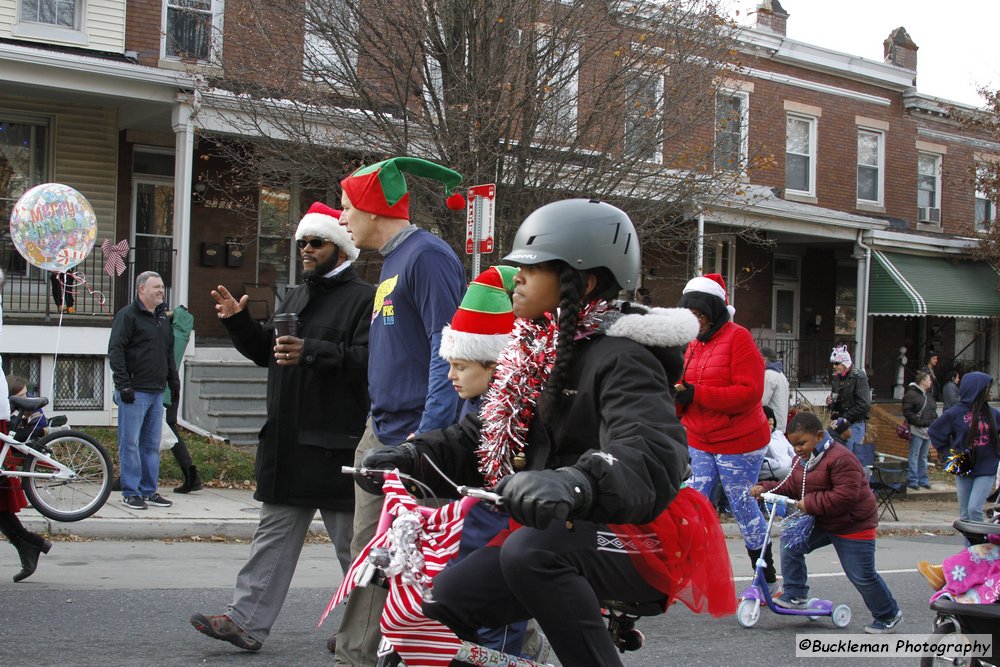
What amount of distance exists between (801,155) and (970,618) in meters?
20.1

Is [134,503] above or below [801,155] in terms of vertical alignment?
below

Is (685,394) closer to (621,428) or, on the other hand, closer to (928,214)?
(621,428)

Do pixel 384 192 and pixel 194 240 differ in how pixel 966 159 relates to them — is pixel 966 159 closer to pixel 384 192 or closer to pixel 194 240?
pixel 194 240

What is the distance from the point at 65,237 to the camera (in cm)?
1227

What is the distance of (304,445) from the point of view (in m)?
5.25

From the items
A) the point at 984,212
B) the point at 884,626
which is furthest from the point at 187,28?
the point at 984,212

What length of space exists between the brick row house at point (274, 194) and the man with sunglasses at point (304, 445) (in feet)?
25.3

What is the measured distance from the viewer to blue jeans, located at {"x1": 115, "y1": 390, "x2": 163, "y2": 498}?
10320mm

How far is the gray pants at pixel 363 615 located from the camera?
14.6 ft

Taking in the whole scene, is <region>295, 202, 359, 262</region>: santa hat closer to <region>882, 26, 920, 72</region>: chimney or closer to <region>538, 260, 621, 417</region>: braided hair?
<region>538, 260, 621, 417</region>: braided hair

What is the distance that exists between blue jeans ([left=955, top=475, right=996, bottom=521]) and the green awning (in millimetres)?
12991

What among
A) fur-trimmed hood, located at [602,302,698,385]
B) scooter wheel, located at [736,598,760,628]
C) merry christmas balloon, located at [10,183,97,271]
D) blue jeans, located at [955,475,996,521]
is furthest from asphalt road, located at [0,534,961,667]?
merry christmas balloon, located at [10,183,97,271]

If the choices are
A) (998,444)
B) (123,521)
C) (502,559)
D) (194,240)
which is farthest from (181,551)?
(194,240)

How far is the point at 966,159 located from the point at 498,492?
27.2 m
